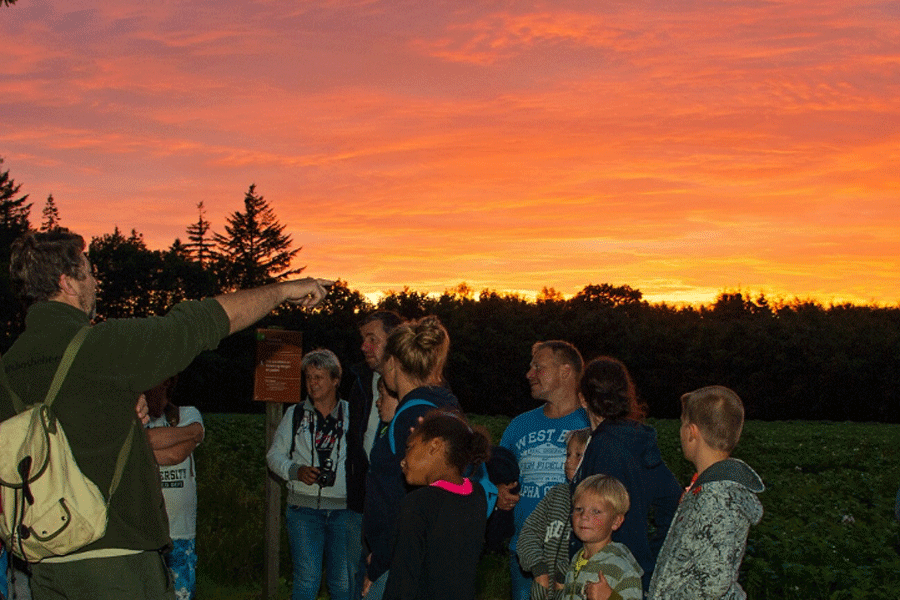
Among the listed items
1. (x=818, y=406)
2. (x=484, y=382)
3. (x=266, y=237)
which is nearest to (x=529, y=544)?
(x=484, y=382)

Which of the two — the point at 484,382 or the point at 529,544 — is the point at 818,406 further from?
the point at 529,544

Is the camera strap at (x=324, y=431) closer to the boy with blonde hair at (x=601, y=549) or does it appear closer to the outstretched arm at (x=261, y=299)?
the boy with blonde hair at (x=601, y=549)

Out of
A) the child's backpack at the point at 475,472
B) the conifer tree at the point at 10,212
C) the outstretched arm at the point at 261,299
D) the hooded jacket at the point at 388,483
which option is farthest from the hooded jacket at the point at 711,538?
the conifer tree at the point at 10,212

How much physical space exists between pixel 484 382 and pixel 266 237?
5266 centimetres

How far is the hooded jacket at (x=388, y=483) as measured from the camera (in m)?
4.53

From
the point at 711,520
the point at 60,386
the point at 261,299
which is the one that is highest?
the point at 261,299

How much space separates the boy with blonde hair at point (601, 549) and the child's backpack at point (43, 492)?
2.39m

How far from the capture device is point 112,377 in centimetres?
327

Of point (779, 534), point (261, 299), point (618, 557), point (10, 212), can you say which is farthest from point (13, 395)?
point (10, 212)

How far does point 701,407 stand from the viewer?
14.4 ft

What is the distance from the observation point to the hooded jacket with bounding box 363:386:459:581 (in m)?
4.53

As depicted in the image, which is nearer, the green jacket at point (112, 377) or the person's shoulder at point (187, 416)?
the green jacket at point (112, 377)

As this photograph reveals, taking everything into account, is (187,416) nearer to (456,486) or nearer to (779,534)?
(456,486)

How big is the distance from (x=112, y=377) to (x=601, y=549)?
2.60 metres
